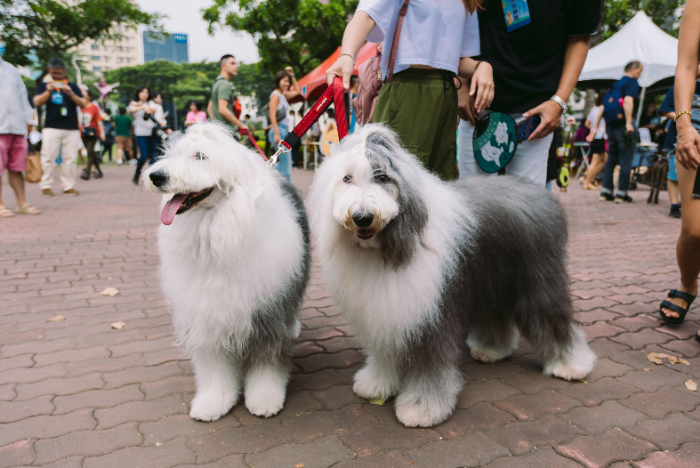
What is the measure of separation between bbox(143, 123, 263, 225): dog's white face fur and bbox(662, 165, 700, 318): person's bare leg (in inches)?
112

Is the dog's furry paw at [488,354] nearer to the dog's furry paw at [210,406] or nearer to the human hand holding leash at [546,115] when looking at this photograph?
the human hand holding leash at [546,115]

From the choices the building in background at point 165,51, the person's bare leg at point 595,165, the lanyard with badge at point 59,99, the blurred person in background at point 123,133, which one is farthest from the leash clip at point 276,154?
the building in background at point 165,51

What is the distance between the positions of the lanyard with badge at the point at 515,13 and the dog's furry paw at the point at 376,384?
2178mm

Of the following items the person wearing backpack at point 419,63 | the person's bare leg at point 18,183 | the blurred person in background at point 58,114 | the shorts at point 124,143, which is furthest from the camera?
the shorts at point 124,143

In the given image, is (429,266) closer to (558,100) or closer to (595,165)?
(558,100)

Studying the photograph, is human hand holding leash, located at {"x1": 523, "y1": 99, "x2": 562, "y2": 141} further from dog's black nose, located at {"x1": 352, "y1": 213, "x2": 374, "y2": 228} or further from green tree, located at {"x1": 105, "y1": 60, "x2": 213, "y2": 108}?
green tree, located at {"x1": 105, "y1": 60, "x2": 213, "y2": 108}

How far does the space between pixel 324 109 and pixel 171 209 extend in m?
1.13

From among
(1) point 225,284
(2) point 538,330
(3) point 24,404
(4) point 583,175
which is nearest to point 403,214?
(1) point 225,284

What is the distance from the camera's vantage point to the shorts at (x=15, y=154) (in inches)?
295

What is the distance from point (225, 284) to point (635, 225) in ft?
26.4

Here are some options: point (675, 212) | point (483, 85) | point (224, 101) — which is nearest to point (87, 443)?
point (483, 85)

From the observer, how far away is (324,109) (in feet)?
9.59

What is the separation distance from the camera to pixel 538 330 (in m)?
2.88

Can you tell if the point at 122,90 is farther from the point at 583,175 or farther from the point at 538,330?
the point at 538,330
